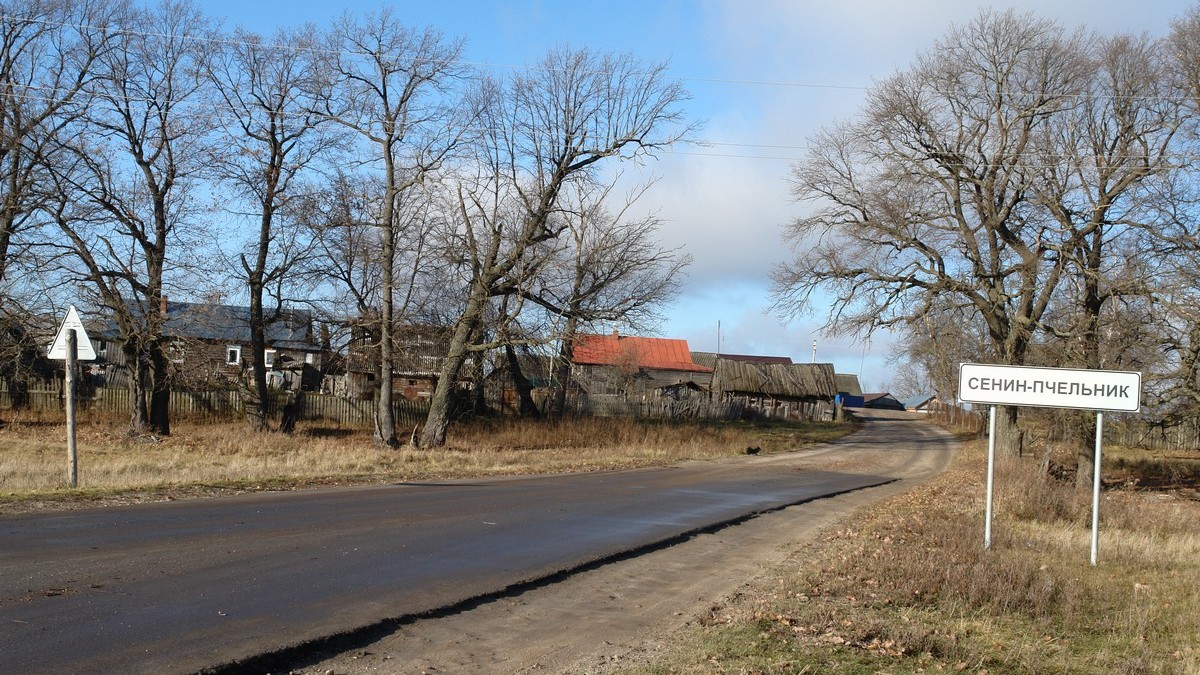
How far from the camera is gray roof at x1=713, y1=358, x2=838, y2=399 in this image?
3147 inches

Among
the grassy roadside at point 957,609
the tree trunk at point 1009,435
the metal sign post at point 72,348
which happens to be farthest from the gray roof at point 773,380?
the metal sign post at point 72,348

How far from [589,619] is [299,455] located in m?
18.2

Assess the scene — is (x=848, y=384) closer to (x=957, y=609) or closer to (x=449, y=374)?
(x=449, y=374)

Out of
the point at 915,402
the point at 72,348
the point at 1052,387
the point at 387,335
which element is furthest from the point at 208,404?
the point at 915,402

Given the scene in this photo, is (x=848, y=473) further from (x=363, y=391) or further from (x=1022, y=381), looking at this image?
(x=363, y=391)

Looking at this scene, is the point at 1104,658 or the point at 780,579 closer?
the point at 1104,658

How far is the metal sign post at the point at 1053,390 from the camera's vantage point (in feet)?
40.0

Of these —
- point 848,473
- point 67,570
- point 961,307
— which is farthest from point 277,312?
point 67,570

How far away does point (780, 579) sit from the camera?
10.1 m

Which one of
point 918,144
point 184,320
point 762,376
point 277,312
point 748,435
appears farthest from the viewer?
point 762,376

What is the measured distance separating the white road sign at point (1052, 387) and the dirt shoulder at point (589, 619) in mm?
3316

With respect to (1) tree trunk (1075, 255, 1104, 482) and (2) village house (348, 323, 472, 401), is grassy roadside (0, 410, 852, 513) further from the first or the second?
(1) tree trunk (1075, 255, 1104, 482)

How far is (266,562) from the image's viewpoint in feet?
30.0

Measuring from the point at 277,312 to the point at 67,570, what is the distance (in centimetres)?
2775
